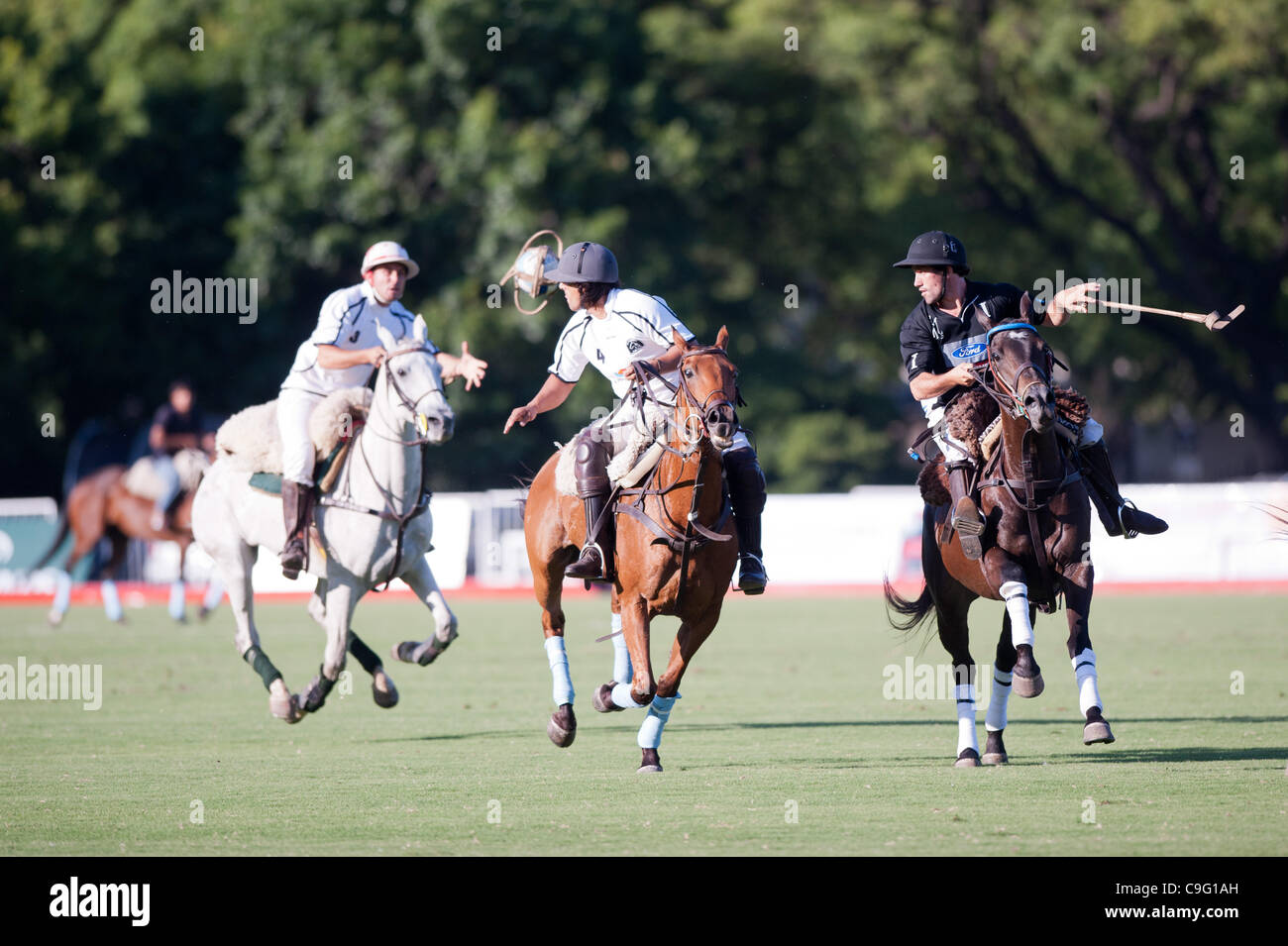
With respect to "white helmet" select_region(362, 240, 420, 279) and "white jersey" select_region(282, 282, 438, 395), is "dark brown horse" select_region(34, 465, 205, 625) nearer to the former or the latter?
"white jersey" select_region(282, 282, 438, 395)

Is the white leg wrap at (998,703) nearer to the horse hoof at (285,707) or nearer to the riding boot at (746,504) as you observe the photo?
the riding boot at (746,504)

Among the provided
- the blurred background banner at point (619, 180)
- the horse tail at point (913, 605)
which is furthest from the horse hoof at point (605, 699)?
the blurred background banner at point (619, 180)

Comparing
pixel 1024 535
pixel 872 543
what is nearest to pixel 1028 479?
pixel 1024 535

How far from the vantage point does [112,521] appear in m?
23.2

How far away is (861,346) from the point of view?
4534 cm

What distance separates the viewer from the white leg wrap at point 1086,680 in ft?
30.1

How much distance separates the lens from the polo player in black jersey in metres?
9.95

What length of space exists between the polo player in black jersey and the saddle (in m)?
3.66

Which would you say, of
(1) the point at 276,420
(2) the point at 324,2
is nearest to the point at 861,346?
(2) the point at 324,2

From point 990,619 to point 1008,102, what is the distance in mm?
21647

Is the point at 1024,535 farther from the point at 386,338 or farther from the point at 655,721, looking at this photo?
the point at 386,338

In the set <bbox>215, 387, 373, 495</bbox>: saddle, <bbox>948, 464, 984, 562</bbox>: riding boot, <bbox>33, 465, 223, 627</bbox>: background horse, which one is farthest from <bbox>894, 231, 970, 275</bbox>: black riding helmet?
<bbox>33, 465, 223, 627</bbox>: background horse

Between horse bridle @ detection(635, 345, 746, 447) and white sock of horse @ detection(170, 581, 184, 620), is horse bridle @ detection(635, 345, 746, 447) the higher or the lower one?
the higher one

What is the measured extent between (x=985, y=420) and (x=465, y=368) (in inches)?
121
